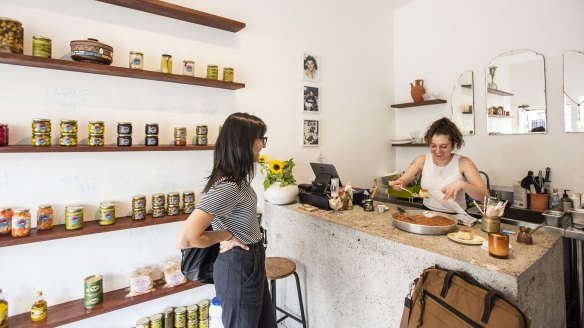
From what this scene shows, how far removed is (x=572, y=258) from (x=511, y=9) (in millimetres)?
2205

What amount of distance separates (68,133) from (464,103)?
135 inches

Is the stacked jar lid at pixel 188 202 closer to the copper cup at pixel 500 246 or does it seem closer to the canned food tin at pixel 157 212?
the canned food tin at pixel 157 212

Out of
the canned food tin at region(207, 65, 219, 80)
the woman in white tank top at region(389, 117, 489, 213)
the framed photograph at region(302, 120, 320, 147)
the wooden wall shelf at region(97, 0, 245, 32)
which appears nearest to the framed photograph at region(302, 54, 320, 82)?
the framed photograph at region(302, 120, 320, 147)

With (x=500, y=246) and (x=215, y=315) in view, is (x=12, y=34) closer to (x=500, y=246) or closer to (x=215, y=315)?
(x=215, y=315)

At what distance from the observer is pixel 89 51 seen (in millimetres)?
1697

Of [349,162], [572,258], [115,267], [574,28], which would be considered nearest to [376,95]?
[349,162]

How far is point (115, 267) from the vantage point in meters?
1.97

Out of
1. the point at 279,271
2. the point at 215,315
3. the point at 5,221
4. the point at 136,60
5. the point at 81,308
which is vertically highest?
the point at 136,60

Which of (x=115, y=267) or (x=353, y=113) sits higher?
(x=353, y=113)

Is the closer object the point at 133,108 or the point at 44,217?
the point at 44,217

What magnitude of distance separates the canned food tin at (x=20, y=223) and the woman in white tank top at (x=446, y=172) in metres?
2.26

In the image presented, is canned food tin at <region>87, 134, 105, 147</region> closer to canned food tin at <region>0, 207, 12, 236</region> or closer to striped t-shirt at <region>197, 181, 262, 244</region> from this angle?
canned food tin at <region>0, 207, 12, 236</region>

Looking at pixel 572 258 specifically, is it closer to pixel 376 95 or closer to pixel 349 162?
pixel 349 162

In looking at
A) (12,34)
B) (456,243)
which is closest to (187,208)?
(12,34)
